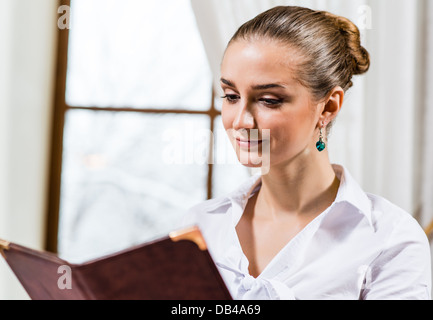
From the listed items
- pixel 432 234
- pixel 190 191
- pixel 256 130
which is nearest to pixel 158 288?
pixel 256 130

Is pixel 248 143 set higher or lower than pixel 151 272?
higher

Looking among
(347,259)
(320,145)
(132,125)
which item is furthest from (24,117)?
(347,259)

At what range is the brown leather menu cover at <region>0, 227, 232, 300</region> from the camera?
575 millimetres

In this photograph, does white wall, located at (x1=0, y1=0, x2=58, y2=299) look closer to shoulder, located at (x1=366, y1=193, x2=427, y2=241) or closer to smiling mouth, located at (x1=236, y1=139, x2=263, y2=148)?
smiling mouth, located at (x1=236, y1=139, x2=263, y2=148)

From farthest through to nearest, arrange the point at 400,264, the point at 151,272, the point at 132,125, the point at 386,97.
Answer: the point at 132,125, the point at 386,97, the point at 400,264, the point at 151,272

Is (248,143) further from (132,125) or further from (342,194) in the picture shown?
(132,125)

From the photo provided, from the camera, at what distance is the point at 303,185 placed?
0.98 meters

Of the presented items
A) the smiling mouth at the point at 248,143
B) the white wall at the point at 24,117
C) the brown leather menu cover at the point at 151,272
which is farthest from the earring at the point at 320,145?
the white wall at the point at 24,117

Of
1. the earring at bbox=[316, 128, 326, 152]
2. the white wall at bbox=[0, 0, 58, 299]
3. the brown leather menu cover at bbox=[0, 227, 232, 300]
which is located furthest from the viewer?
the white wall at bbox=[0, 0, 58, 299]

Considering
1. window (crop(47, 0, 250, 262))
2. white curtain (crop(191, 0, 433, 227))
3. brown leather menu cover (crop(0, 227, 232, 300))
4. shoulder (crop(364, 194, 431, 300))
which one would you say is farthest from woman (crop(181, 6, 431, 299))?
window (crop(47, 0, 250, 262))

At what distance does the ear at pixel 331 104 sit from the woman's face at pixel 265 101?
0.16ft

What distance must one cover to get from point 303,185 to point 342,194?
0.26ft

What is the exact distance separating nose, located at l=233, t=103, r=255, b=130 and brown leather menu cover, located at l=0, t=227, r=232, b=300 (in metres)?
0.36
